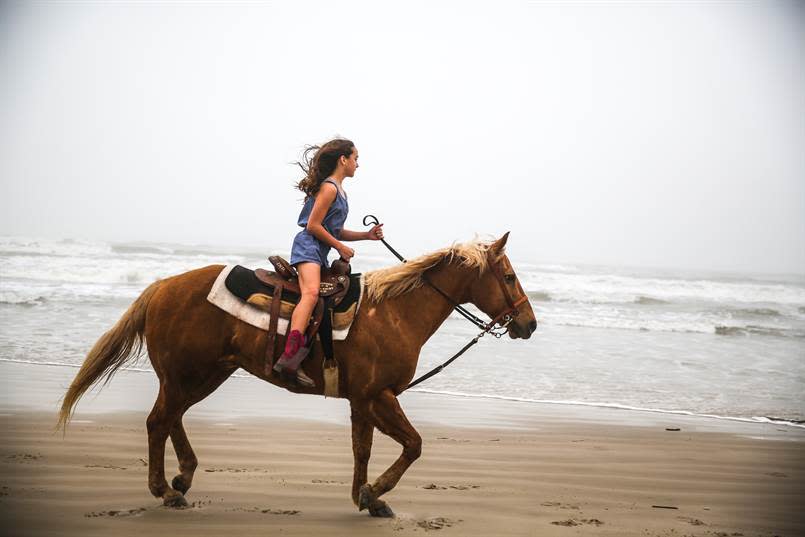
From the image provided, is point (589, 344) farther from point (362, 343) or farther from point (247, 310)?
point (247, 310)

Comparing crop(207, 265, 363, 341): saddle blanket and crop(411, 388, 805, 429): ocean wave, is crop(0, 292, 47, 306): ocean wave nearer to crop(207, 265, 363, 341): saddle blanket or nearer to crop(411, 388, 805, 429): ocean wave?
crop(411, 388, 805, 429): ocean wave

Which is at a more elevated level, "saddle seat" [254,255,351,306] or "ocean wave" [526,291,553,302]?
"saddle seat" [254,255,351,306]

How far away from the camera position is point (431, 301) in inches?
193

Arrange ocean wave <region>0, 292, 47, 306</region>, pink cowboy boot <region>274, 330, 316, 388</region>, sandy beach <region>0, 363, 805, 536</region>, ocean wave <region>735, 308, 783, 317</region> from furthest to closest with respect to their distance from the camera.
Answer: ocean wave <region>735, 308, 783, 317</region>, ocean wave <region>0, 292, 47, 306</region>, sandy beach <region>0, 363, 805, 536</region>, pink cowboy boot <region>274, 330, 316, 388</region>

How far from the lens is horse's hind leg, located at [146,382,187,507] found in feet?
15.6

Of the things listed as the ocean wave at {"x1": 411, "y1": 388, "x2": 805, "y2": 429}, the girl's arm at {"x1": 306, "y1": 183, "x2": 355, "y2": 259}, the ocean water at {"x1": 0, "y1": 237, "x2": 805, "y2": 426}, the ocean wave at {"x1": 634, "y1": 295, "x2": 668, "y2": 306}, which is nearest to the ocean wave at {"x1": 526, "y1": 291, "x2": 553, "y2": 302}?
the ocean water at {"x1": 0, "y1": 237, "x2": 805, "y2": 426}

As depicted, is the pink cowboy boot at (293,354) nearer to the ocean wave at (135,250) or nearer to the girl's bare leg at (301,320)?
the girl's bare leg at (301,320)

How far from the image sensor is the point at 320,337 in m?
4.68

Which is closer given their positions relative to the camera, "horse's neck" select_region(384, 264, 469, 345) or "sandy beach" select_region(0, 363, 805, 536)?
"sandy beach" select_region(0, 363, 805, 536)

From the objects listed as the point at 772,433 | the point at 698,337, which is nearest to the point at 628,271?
the point at 698,337

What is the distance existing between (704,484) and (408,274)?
10.7ft

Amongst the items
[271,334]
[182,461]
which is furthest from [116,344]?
[271,334]

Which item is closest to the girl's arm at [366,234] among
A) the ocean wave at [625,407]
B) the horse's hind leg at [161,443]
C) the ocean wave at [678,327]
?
the horse's hind leg at [161,443]

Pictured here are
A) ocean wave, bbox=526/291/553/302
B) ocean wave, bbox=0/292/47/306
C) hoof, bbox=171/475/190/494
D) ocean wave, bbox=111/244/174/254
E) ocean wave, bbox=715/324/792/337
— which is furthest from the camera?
ocean wave, bbox=111/244/174/254
